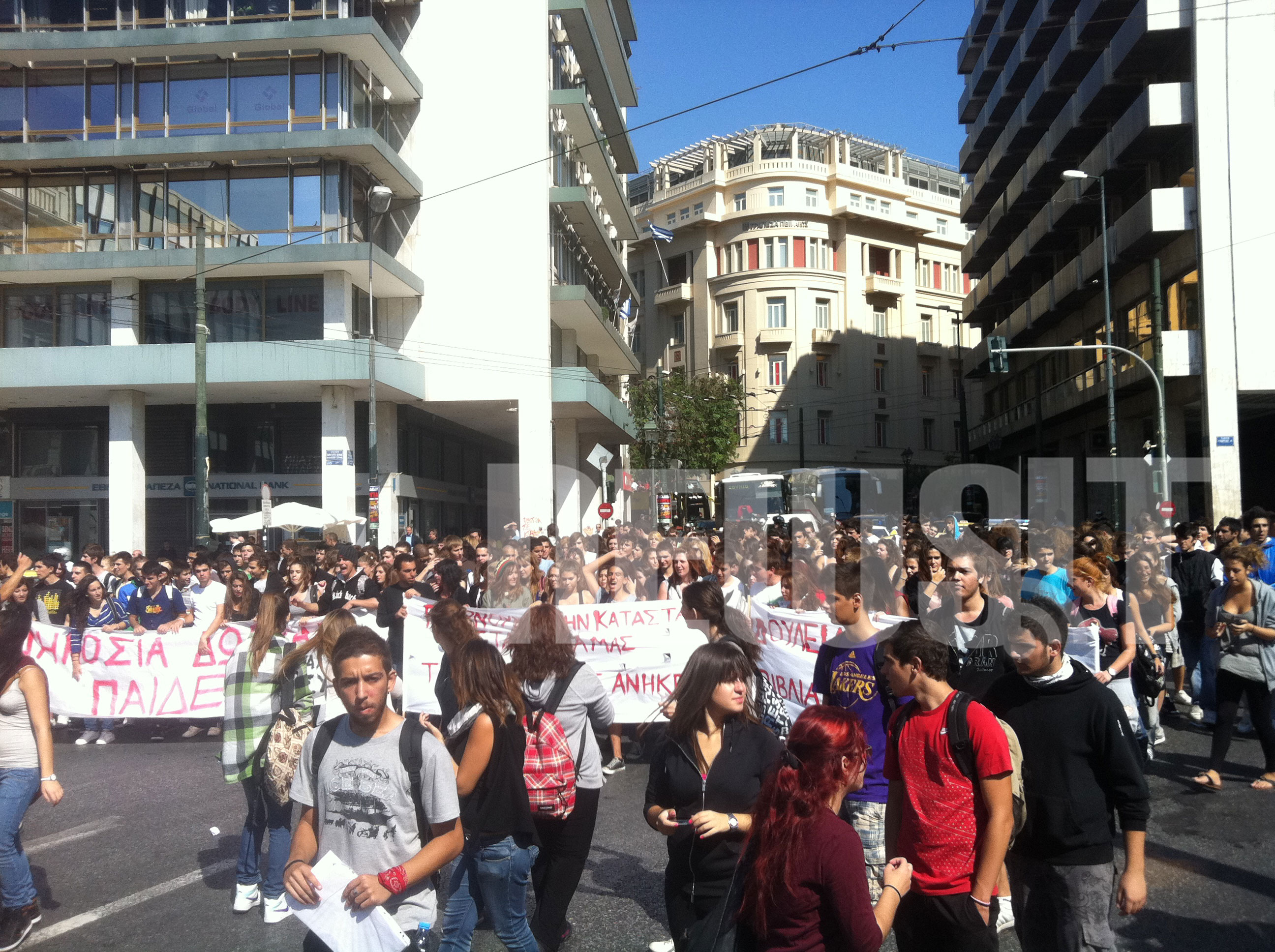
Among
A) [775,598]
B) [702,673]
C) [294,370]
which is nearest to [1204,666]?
[775,598]

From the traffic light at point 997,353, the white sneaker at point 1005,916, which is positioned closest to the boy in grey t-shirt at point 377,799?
the white sneaker at point 1005,916

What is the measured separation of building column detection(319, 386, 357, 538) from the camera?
25094 mm

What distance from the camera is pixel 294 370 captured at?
80.1 ft

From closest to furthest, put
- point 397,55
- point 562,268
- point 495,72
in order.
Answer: point 397,55, point 495,72, point 562,268

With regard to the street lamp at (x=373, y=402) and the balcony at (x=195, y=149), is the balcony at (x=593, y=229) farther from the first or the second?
the street lamp at (x=373, y=402)

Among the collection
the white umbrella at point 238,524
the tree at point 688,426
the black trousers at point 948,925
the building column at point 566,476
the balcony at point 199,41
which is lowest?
the black trousers at point 948,925

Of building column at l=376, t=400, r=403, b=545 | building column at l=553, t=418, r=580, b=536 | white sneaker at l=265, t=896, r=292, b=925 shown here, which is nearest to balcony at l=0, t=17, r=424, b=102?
building column at l=376, t=400, r=403, b=545

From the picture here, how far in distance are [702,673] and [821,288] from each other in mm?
59896

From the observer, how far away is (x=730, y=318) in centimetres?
6331

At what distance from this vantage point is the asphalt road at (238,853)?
201 inches

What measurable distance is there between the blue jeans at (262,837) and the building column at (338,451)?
19825 mm

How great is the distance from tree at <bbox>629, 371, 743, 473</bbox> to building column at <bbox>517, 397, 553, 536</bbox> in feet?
52.0

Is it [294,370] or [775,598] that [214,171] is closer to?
[294,370]

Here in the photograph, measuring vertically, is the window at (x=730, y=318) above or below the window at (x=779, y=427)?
above
